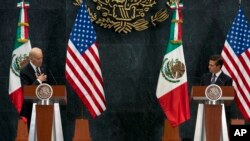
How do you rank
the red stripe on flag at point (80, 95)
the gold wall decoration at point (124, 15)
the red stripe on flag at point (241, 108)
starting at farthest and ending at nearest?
the gold wall decoration at point (124, 15)
the red stripe on flag at point (241, 108)
the red stripe on flag at point (80, 95)

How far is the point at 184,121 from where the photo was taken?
14891 mm

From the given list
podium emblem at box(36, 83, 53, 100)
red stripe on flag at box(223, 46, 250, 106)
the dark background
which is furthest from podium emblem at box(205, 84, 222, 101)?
the dark background

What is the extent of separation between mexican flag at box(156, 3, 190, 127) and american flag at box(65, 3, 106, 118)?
3.45 feet

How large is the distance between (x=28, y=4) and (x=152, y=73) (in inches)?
98.3

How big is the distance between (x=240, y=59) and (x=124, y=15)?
2.24m

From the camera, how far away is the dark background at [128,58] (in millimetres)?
15773

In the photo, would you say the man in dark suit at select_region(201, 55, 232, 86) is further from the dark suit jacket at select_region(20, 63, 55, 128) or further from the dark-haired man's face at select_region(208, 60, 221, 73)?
the dark suit jacket at select_region(20, 63, 55, 128)

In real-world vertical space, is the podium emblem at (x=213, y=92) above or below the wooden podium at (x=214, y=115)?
above

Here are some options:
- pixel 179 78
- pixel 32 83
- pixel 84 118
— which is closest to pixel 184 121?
pixel 179 78

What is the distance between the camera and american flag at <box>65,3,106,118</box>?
14.4m

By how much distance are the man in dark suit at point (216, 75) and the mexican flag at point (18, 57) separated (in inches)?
127

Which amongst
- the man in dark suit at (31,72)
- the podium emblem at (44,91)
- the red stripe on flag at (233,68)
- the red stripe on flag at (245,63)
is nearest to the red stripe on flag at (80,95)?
the man in dark suit at (31,72)

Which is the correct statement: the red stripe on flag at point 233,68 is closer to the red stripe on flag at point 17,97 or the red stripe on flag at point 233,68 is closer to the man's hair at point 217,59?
the man's hair at point 217,59

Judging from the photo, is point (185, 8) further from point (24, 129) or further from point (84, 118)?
point (24, 129)
